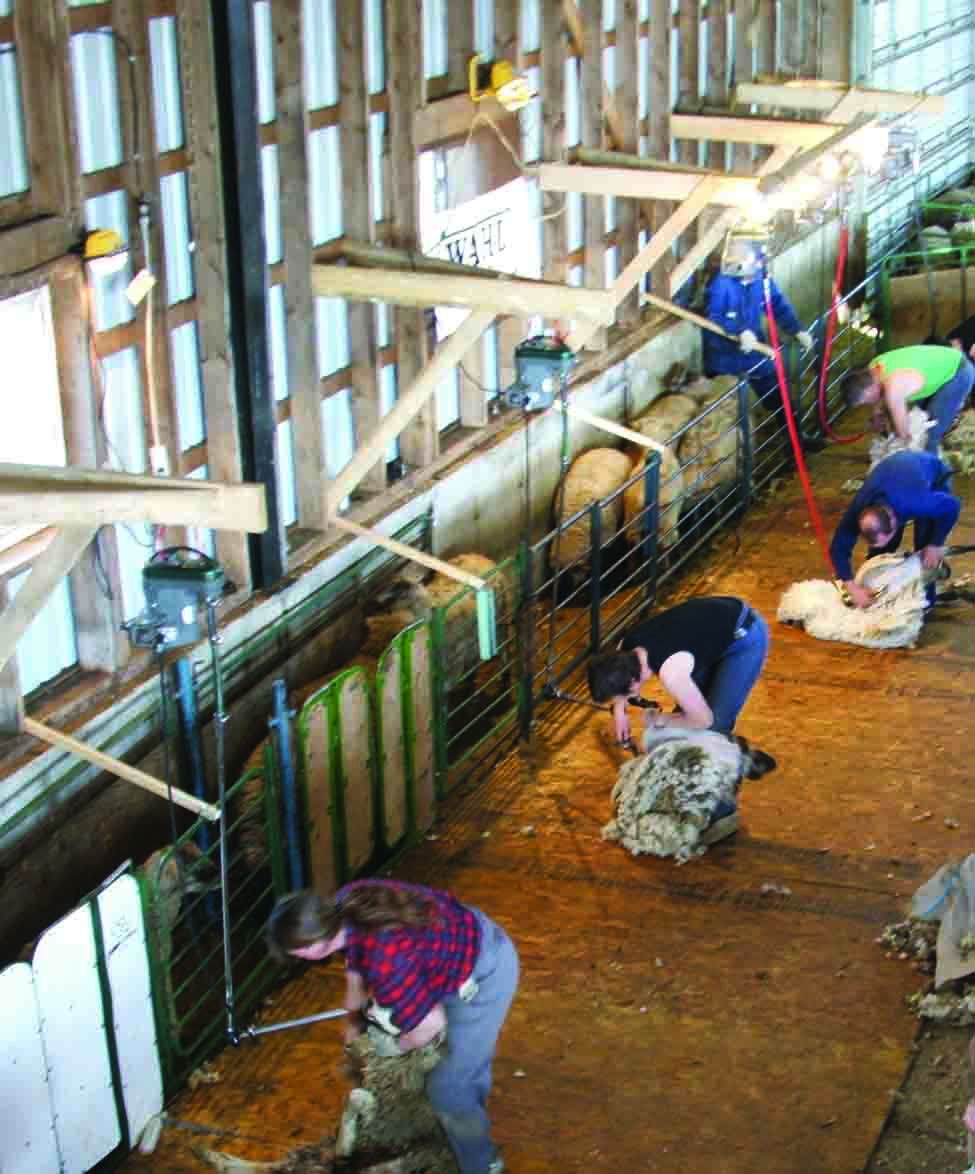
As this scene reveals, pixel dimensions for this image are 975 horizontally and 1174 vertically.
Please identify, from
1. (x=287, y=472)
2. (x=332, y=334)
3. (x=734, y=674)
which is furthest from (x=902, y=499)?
(x=287, y=472)

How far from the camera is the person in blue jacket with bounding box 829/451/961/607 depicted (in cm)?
1298

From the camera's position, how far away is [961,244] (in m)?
22.3

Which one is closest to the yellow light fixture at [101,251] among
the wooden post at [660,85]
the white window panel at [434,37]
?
the white window panel at [434,37]

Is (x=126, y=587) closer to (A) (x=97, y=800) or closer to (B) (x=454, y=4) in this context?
(A) (x=97, y=800)

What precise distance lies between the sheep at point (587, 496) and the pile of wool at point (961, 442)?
10.2 ft

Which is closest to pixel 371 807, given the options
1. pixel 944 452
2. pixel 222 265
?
pixel 222 265

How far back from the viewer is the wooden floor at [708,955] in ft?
27.8

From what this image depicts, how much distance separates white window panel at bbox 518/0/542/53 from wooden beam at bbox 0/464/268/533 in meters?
8.12

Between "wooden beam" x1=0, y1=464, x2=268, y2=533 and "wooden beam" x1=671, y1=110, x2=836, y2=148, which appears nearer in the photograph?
"wooden beam" x1=0, y1=464, x2=268, y2=533

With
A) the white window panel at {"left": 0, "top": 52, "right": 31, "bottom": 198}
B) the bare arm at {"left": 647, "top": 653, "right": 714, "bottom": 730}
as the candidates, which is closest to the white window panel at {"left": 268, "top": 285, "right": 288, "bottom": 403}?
the white window panel at {"left": 0, "top": 52, "right": 31, "bottom": 198}

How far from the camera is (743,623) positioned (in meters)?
10.9

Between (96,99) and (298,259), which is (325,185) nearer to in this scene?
(298,259)

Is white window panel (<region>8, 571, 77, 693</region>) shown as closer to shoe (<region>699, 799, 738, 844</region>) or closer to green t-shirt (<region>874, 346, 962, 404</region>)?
shoe (<region>699, 799, 738, 844</region>)

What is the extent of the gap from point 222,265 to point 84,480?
142 inches
